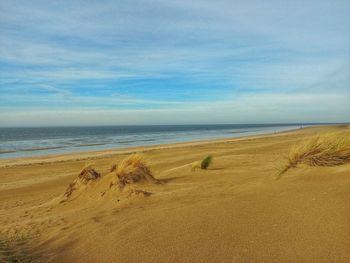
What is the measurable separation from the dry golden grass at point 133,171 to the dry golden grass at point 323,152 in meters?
4.00

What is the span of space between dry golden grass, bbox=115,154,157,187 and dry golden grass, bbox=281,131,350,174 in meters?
4.00

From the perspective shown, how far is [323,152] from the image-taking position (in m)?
6.79

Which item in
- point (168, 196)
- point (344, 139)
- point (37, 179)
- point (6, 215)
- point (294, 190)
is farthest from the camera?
point (37, 179)

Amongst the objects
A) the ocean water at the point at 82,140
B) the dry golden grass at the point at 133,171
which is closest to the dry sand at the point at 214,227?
the dry golden grass at the point at 133,171

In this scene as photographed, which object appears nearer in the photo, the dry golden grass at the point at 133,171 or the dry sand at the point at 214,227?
the dry sand at the point at 214,227

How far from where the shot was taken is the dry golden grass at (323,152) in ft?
21.9

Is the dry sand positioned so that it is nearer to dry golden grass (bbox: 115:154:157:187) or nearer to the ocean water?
dry golden grass (bbox: 115:154:157:187)

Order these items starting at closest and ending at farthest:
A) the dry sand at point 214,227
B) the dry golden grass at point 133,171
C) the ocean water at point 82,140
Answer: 1. the dry sand at point 214,227
2. the dry golden grass at point 133,171
3. the ocean water at point 82,140

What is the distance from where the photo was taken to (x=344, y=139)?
263 inches

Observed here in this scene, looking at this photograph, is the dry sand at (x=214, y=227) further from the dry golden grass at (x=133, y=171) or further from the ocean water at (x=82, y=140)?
the ocean water at (x=82, y=140)

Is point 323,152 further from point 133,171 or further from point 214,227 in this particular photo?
point 133,171

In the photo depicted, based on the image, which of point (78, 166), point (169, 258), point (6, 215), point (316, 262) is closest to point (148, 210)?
point (169, 258)

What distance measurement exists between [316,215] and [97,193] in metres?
5.89

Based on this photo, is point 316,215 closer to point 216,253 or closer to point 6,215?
point 216,253
